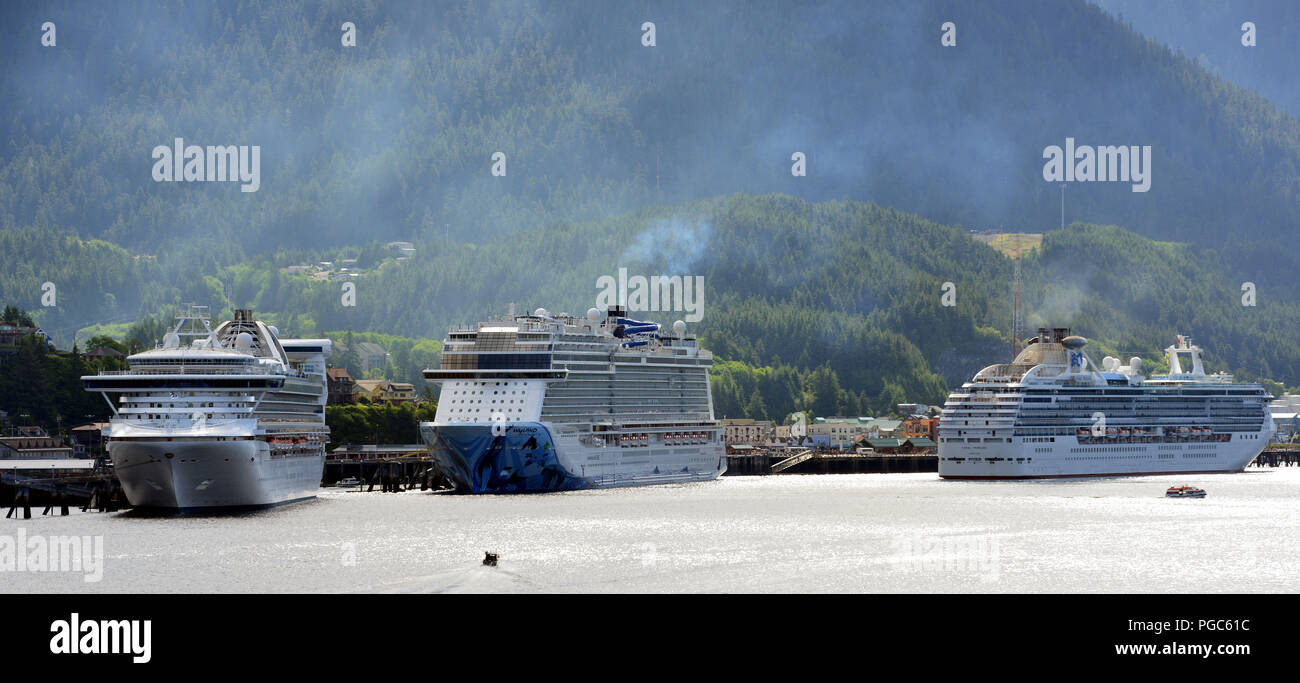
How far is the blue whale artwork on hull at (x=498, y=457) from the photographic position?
97062mm

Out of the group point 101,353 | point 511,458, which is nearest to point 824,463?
point 511,458

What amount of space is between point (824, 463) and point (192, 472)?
104965 millimetres

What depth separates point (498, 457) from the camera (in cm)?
9738

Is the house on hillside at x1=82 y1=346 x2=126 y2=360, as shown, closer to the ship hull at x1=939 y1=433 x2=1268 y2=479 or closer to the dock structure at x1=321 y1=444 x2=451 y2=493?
the dock structure at x1=321 y1=444 x2=451 y2=493

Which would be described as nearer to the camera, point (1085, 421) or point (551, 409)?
point (551, 409)

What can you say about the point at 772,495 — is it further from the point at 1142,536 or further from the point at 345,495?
the point at 1142,536

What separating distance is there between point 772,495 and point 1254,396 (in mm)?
64392

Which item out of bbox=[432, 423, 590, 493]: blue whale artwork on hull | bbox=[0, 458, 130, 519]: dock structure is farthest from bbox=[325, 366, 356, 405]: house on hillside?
bbox=[0, 458, 130, 519]: dock structure

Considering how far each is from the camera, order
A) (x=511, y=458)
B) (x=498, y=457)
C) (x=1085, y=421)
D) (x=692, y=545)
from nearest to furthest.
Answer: (x=692, y=545)
(x=498, y=457)
(x=511, y=458)
(x=1085, y=421)

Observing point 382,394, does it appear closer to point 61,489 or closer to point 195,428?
point 61,489
